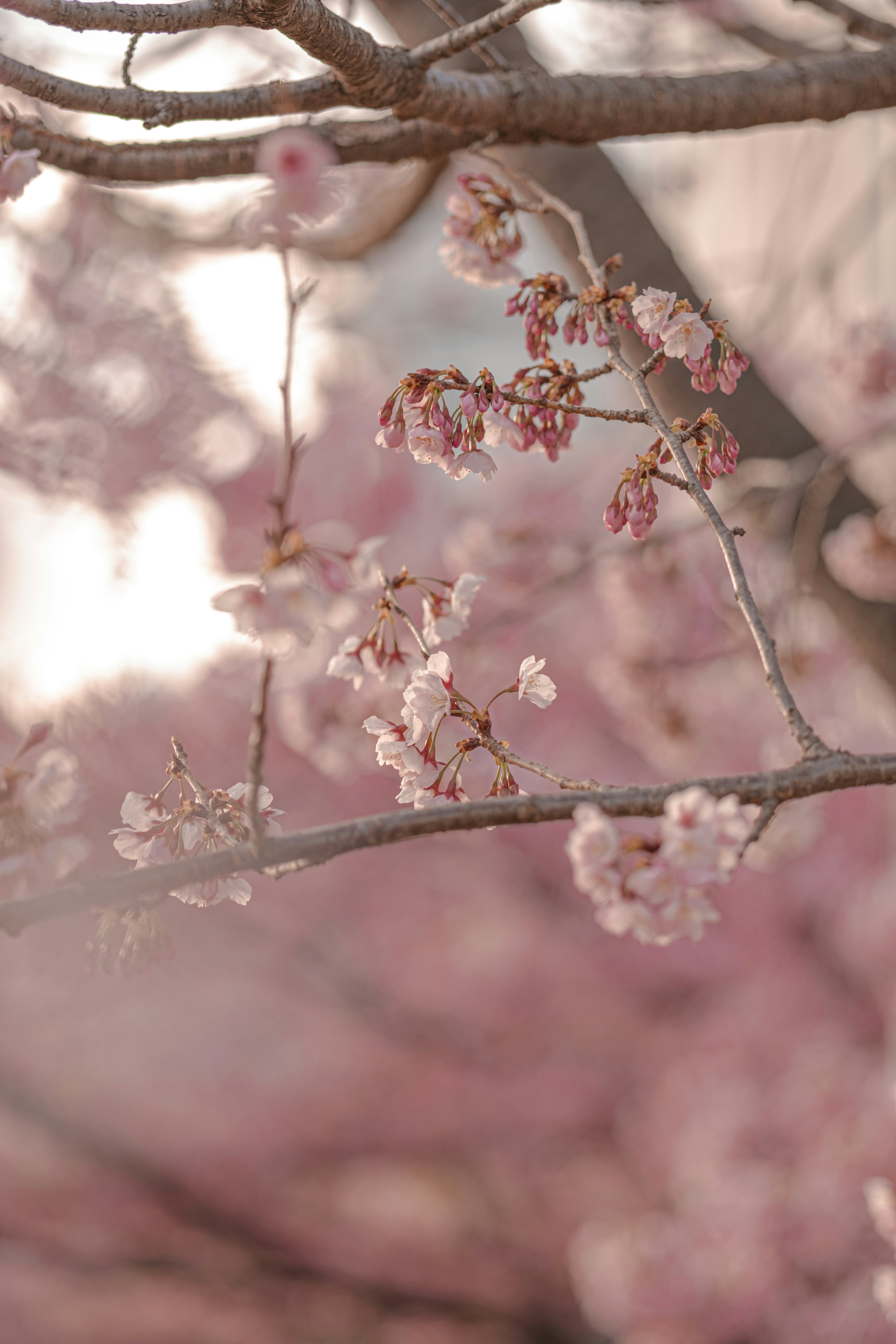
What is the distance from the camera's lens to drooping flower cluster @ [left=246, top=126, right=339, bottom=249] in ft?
1.45

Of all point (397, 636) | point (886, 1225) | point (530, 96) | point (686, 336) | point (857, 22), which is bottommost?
point (886, 1225)

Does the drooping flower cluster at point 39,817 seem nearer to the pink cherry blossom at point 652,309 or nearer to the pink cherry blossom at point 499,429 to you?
the pink cherry blossom at point 499,429

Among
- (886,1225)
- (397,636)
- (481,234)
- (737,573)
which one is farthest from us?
(886,1225)

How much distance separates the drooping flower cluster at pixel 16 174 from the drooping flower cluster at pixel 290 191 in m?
0.23

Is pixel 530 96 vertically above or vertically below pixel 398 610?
above

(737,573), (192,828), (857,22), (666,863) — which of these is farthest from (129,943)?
(857,22)

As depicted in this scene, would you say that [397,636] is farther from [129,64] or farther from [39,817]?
[129,64]

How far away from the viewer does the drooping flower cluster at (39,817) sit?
0.53 meters

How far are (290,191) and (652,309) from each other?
24 cm

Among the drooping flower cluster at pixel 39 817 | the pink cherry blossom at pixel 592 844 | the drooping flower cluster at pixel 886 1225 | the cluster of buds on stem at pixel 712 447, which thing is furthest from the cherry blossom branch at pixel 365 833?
the drooping flower cluster at pixel 886 1225

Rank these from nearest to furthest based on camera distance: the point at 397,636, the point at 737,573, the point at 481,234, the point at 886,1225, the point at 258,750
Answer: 1. the point at 258,750
2. the point at 737,573
3. the point at 397,636
4. the point at 481,234
5. the point at 886,1225

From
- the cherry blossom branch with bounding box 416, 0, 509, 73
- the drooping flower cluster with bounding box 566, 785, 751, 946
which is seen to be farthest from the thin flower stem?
the cherry blossom branch with bounding box 416, 0, 509, 73

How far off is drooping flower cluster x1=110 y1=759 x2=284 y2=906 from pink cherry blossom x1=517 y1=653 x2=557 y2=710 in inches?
7.1

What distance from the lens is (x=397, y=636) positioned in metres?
0.60
